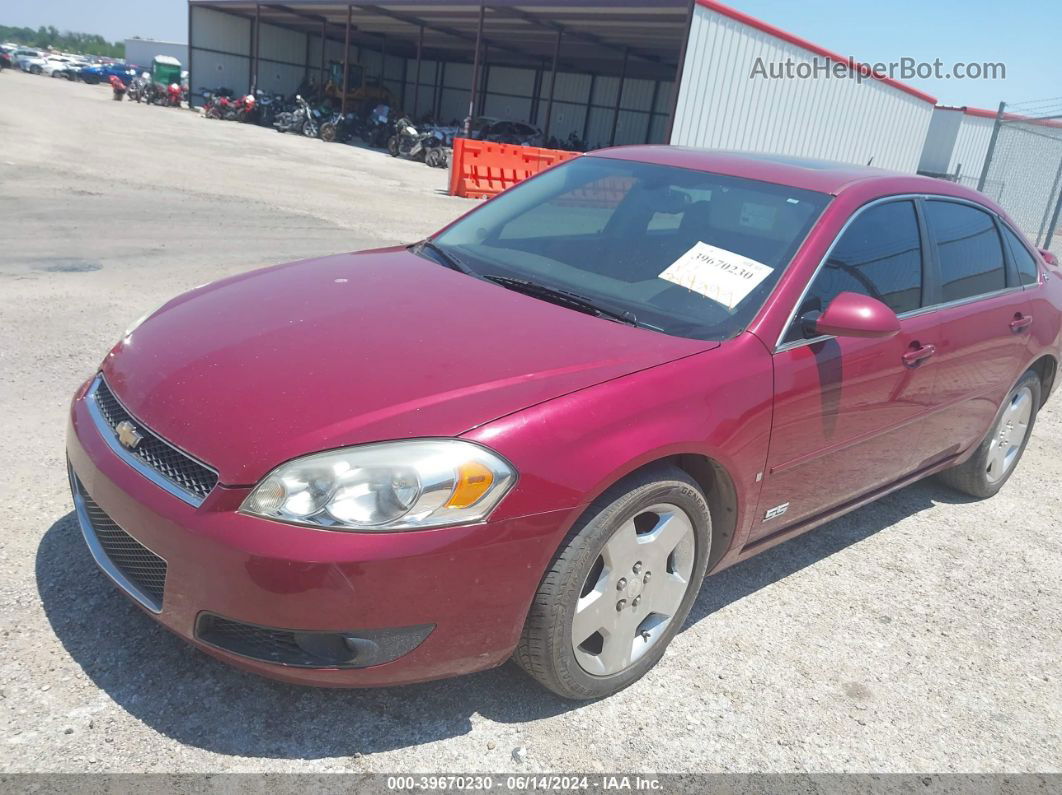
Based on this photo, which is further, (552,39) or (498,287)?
(552,39)

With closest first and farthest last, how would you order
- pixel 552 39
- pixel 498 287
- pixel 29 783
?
pixel 29 783 < pixel 498 287 < pixel 552 39

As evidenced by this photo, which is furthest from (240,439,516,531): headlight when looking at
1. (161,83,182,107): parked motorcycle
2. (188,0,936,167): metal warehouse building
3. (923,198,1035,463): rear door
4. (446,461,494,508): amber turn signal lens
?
(161,83,182,107): parked motorcycle

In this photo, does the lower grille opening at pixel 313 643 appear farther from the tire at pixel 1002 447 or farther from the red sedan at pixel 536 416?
the tire at pixel 1002 447

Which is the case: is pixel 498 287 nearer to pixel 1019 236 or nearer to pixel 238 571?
pixel 238 571

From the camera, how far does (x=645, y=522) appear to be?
262 centimetres

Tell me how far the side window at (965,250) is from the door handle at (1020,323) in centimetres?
17

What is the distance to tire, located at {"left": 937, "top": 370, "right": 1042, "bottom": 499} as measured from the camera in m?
4.57

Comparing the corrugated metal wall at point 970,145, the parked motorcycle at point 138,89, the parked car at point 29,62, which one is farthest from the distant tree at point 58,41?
the corrugated metal wall at point 970,145

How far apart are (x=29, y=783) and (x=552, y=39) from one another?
107 feet

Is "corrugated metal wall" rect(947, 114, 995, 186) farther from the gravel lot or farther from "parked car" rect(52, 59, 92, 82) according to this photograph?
"parked car" rect(52, 59, 92, 82)

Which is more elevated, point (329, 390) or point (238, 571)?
point (329, 390)

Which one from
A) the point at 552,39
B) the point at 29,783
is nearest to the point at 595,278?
the point at 29,783

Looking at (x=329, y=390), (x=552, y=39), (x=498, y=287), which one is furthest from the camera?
(x=552, y=39)

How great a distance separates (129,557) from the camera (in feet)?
7.83
